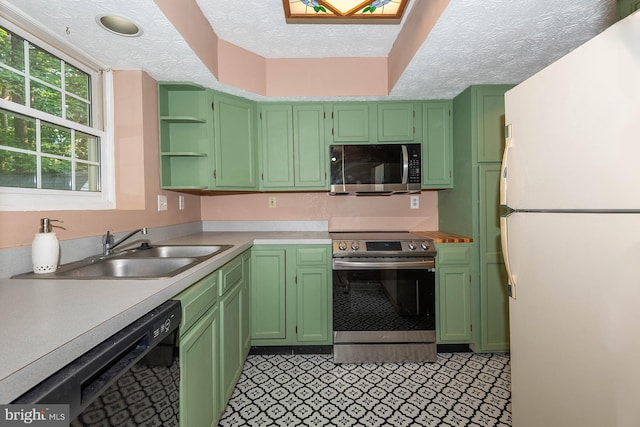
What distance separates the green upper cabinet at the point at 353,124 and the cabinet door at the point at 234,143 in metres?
0.74

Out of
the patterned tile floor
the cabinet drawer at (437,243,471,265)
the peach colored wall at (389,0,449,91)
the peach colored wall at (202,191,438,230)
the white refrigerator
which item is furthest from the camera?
the peach colored wall at (202,191,438,230)

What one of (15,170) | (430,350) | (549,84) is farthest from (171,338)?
(430,350)

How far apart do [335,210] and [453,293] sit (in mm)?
1281

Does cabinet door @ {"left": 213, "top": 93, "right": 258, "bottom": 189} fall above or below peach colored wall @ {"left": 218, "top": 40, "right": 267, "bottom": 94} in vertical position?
below

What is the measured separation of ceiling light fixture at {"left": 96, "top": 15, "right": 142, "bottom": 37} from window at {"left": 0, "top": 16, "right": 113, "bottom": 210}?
14.0 inches

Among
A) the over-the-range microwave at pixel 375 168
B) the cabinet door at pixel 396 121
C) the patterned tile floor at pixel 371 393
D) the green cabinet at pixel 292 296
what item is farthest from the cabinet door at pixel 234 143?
the patterned tile floor at pixel 371 393

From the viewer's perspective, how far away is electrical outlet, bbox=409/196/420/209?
9.61 ft

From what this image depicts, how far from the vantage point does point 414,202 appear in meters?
2.93

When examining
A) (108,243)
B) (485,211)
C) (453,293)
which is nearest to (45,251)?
(108,243)

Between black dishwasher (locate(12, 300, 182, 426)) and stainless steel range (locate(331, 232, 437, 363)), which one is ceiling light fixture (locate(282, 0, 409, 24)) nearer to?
stainless steel range (locate(331, 232, 437, 363))

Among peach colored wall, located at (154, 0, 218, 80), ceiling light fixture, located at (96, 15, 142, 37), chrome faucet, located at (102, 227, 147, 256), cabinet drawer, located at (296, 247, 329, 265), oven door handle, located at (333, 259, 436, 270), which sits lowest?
oven door handle, located at (333, 259, 436, 270)

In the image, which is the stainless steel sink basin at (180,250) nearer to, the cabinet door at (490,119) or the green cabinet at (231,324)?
the green cabinet at (231,324)

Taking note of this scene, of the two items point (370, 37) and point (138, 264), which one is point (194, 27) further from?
point (138, 264)

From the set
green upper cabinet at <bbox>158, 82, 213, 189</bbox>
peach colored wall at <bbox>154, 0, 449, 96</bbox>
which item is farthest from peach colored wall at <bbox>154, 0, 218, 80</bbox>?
green upper cabinet at <bbox>158, 82, 213, 189</bbox>
